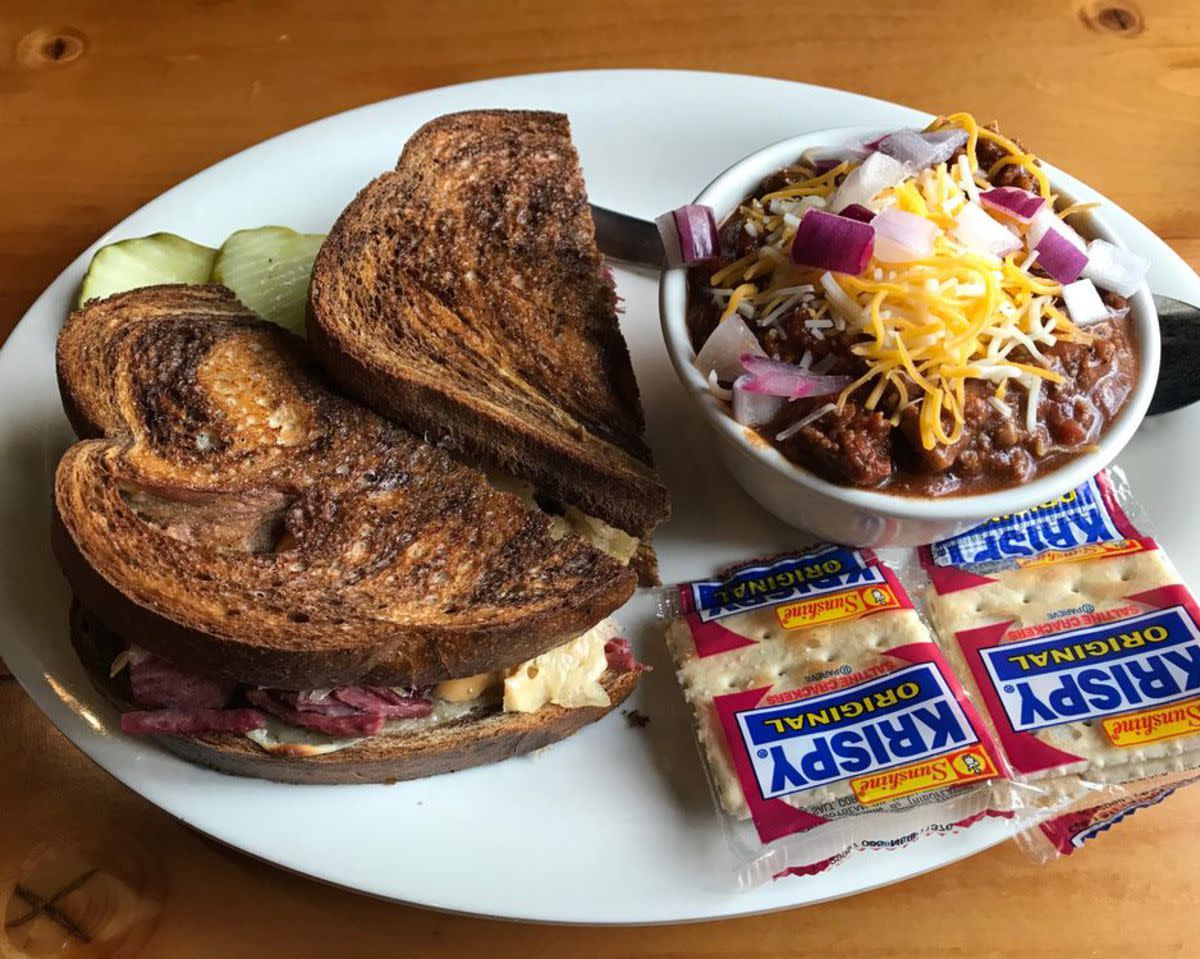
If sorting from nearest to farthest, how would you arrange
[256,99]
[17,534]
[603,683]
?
1. [603,683]
2. [17,534]
3. [256,99]

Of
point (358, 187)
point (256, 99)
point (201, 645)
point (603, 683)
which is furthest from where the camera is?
point (256, 99)

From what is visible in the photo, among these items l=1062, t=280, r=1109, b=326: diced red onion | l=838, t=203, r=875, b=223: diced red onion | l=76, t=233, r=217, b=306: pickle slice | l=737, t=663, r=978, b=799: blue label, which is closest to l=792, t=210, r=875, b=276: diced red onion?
l=838, t=203, r=875, b=223: diced red onion

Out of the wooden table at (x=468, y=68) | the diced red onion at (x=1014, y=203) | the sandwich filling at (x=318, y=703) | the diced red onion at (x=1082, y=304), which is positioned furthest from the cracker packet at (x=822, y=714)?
the wooden table at (x=468, y=68)

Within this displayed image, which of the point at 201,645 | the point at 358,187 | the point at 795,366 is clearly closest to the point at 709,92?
the point at 358,187

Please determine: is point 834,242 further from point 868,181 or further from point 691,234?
point 691,234

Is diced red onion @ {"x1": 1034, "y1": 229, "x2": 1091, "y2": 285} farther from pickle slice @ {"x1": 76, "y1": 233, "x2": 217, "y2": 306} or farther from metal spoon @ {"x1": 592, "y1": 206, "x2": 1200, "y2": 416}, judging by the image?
pickle slice @ {"x1": 76, "y1": 233, "x2": 217, "y2": 306}

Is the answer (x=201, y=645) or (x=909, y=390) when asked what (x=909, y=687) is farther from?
(x=201, y=645)
